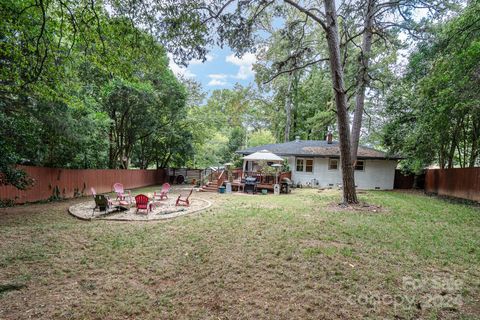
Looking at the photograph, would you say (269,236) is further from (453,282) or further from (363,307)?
(453,282)

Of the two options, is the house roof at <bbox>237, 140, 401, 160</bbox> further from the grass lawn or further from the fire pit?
the grass lawn

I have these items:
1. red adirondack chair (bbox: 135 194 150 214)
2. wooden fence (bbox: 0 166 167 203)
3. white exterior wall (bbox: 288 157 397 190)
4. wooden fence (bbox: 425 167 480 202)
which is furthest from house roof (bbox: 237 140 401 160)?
red adirondack chair (bbox: 135 194 150 214)

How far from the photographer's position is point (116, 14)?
5391 mm

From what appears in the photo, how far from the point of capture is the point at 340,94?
8.95 m

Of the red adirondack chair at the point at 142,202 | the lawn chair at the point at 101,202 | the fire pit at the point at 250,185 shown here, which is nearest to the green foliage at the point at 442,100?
the fire pit at the point at 250,185

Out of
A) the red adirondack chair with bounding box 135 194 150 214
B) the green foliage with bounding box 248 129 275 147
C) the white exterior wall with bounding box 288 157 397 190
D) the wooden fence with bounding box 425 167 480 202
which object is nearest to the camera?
the red adirondack chair with bounding box 135 194 150 214

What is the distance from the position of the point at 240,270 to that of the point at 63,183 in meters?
11.4

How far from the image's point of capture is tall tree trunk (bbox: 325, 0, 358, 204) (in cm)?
867

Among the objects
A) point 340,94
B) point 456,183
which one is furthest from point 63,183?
point 456,183

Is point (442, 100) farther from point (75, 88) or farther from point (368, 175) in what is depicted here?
point (75, 88)

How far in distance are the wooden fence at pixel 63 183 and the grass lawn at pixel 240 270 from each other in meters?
3.66

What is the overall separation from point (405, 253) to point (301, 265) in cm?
219

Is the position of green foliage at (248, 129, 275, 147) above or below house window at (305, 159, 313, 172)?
above

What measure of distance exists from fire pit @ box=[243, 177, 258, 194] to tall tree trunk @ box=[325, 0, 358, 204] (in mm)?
6035
